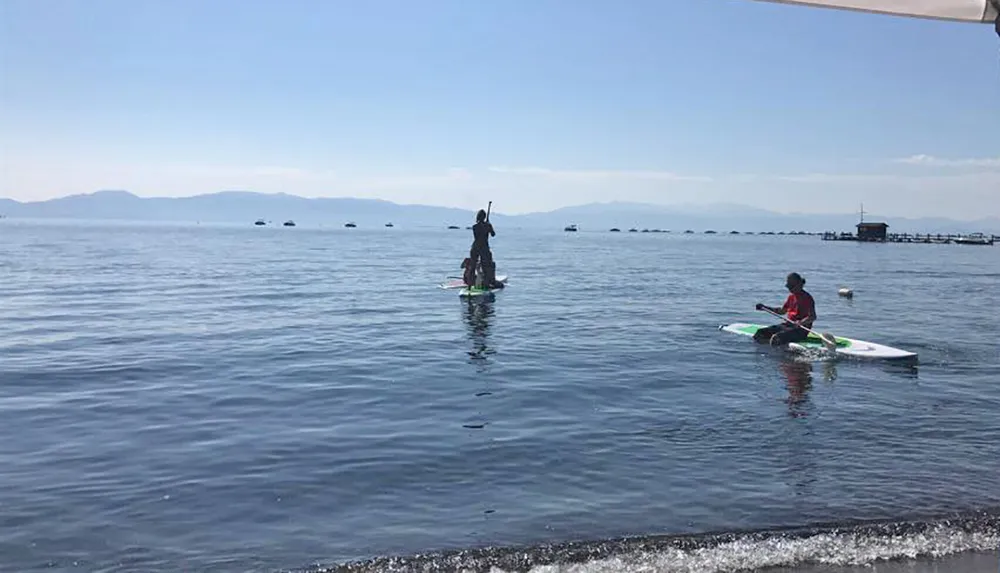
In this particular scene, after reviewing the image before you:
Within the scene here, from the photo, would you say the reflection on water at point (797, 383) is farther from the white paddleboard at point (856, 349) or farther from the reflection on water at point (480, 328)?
the reflection on water at point (480, 328)

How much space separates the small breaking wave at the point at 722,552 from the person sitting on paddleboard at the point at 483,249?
21.8m

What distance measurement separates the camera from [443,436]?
10961 mm

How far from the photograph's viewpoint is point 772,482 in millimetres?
9086

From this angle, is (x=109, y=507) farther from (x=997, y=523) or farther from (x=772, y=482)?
(x=997, y=523)

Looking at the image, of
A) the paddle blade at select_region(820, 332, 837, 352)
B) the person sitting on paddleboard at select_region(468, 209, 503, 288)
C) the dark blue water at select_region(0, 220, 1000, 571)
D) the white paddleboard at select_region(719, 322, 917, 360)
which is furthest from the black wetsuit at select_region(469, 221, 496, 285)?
→ the paddle blade at select_region(820, 332, 837, 352)

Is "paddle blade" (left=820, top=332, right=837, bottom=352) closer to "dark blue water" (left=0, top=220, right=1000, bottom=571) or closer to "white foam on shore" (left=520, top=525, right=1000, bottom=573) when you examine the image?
"dark blue water" (left=0, top=220, right=1000, bottom=571)

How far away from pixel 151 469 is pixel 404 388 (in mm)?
5450

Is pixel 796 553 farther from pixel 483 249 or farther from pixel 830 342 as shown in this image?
pixel 483 249

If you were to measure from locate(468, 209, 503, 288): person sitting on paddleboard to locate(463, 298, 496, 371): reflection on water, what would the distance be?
6.33ft

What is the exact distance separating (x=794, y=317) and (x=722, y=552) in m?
13.5

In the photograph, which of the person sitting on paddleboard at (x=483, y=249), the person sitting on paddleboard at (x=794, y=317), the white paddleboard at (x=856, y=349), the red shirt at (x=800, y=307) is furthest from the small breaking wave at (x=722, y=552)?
the person sitting on paddleboard at (x=483, y=249)

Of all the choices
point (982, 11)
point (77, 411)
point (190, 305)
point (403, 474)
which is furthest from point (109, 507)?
point (190, 305)

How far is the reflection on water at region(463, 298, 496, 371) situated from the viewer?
1780 cm

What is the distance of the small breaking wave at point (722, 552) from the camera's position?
6840 millimetres
